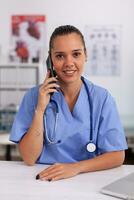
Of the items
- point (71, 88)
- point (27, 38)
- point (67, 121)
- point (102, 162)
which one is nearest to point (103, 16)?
point (27, 38)

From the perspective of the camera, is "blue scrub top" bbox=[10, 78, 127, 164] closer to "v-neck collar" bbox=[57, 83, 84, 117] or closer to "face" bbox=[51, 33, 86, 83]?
"v-neck collar" bbox=[57, 83, 84, 117]

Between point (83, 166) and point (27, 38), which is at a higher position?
point (27, 38)

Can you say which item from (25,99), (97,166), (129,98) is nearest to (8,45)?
(129,98)

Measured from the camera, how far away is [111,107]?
129 cm

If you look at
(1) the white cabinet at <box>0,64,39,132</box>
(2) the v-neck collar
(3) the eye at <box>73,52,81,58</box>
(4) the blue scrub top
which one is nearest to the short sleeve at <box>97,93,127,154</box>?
(4) the blue scrub top

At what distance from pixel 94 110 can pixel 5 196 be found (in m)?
0.54

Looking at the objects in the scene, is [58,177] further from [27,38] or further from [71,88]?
[27,38]

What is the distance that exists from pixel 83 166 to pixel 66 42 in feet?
1.51

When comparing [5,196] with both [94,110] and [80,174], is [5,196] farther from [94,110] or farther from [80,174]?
[94,110]

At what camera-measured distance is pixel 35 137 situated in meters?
1.22

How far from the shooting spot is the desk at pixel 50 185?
34.1 inches

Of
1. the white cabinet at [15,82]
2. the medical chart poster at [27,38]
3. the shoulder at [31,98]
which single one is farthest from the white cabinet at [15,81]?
the shoulder at [31,98]

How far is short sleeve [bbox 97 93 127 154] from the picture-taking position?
4.03 ft

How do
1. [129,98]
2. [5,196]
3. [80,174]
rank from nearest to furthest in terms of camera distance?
1. [5,196]
2. [80,174]
3. [129,98]
